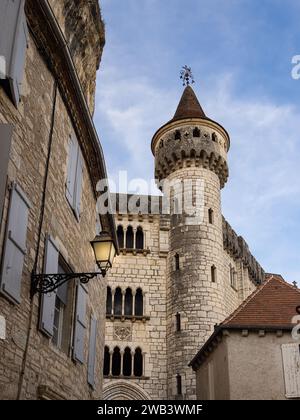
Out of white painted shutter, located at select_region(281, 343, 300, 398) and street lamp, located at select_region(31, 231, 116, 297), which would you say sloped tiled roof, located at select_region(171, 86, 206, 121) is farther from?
street lamp, located at select_region(31, 231, 116, 297)

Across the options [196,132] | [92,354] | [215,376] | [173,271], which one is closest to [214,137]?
[196,132]

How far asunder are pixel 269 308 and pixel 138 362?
10.1 meters

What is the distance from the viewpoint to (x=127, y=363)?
23078 millimetres

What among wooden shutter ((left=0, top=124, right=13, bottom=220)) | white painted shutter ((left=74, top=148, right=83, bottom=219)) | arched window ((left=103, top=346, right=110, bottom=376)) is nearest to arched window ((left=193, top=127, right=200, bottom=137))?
arched window ((left=103, top=346, right=110, bottom=376))

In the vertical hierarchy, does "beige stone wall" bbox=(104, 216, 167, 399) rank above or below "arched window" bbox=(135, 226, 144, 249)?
below

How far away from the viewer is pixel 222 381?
13.9 m

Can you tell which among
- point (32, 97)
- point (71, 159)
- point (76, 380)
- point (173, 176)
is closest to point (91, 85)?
point (71, 159)

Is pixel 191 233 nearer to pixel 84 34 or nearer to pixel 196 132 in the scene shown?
pixel 196 132

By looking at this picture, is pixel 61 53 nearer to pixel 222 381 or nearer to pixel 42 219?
pixel 42 219

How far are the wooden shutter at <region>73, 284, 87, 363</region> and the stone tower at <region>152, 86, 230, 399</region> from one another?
13.3 metres

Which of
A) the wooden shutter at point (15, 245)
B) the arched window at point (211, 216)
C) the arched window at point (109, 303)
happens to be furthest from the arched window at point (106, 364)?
the wooden shutter at point (15, 245)

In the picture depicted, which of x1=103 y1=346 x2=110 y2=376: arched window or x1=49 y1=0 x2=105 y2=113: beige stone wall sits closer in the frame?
x1=49 y1=0 x2=105 y2=113: beige stone wall

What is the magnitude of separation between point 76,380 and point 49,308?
7.66 feet

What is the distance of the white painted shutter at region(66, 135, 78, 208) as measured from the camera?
9320 mm
